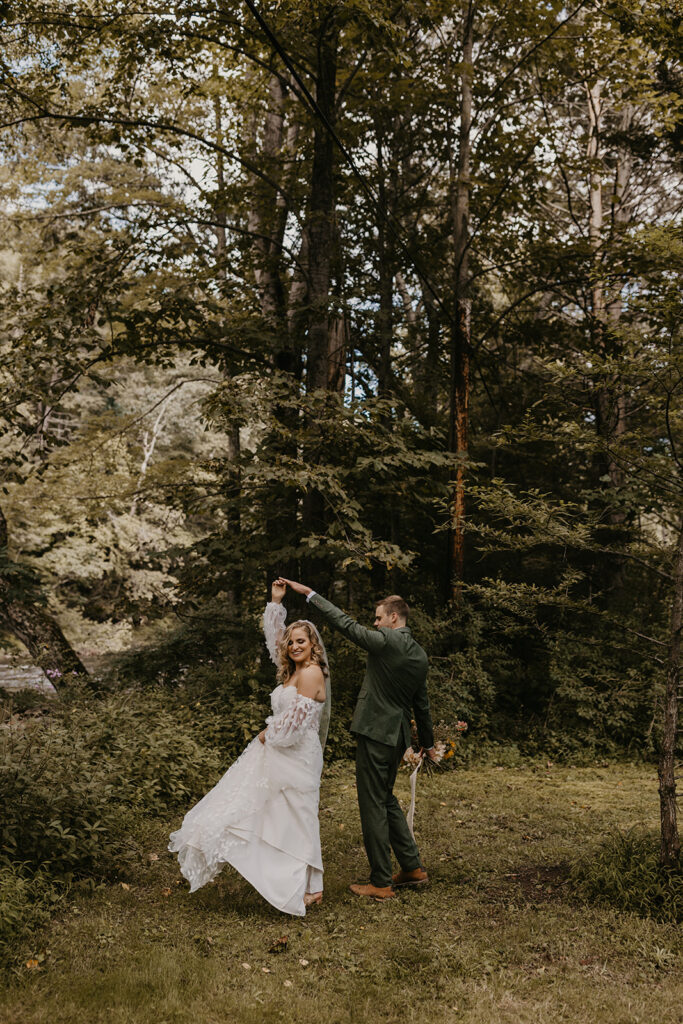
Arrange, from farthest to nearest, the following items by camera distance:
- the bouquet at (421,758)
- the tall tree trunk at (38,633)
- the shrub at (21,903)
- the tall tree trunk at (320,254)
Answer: the tall tree trunk at (38,633)
the tall tree trunk at (320,254)
the bouquet at (421,758)
the shrub at (21,903)

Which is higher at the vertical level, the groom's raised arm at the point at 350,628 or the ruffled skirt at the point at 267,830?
the groom's raised arm at the point at 350,628

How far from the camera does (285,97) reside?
12.4 meters

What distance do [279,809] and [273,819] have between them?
0.24ft

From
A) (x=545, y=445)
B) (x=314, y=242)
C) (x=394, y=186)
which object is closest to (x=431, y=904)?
(x=314, y=242)

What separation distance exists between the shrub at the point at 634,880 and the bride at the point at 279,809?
1.88m

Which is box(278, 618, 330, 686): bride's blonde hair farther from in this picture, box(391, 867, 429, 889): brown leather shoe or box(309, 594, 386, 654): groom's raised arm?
box(391, 867, 429, 889): brown leather shoe

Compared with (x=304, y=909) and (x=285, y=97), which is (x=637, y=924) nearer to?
(x=304, y=909)

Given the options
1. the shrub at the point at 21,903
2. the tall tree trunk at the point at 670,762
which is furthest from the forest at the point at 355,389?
the shrub at the point at 21,903

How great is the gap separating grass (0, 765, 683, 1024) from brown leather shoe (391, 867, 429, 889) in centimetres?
12

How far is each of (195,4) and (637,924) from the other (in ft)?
33.5

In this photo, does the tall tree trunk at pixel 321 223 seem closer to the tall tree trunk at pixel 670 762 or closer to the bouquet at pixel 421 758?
the bouquet at pixel 421 758

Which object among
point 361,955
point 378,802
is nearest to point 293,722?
point 378,802

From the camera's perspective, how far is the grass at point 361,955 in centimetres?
402

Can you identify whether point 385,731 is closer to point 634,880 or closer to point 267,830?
point 267,830
